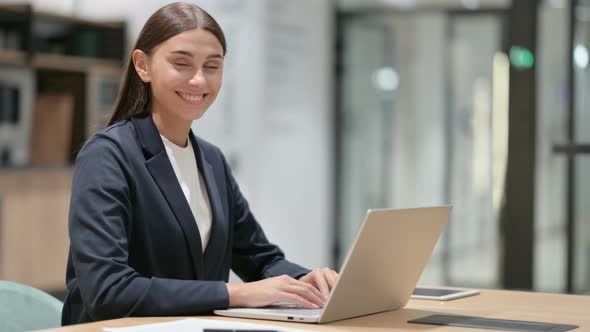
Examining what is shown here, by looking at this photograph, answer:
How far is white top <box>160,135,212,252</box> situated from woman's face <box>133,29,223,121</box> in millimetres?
84

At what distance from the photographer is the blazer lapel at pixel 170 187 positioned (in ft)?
6.97

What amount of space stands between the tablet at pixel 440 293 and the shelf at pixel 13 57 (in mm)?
4969

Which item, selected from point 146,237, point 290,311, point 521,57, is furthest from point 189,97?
point 521,57

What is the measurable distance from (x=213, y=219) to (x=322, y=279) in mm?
309

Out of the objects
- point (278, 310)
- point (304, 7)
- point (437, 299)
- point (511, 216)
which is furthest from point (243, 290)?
point (304, 7)

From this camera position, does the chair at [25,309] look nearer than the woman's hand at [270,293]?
No

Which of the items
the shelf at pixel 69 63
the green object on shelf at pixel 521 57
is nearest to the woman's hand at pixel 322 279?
the green object on shelf at pixel 521 57

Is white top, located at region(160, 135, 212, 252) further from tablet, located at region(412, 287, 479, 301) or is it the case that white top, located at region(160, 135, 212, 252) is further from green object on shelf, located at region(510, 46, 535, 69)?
green object on shelf, located at region(510, 46, 535, 69)

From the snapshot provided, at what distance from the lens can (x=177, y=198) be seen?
2.13 meters

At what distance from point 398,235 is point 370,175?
6655 mm

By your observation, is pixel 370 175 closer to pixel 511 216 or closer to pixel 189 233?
pixel 511 216

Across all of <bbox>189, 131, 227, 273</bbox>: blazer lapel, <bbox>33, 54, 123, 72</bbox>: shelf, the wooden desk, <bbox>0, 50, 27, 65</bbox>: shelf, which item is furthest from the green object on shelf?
<bbox>189, 131, 227, 273</bbox>: blazer lapel

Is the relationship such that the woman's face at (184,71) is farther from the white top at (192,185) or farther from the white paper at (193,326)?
the white paper at (193,326)

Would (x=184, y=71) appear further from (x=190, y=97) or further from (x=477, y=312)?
(x=477, y=312)
